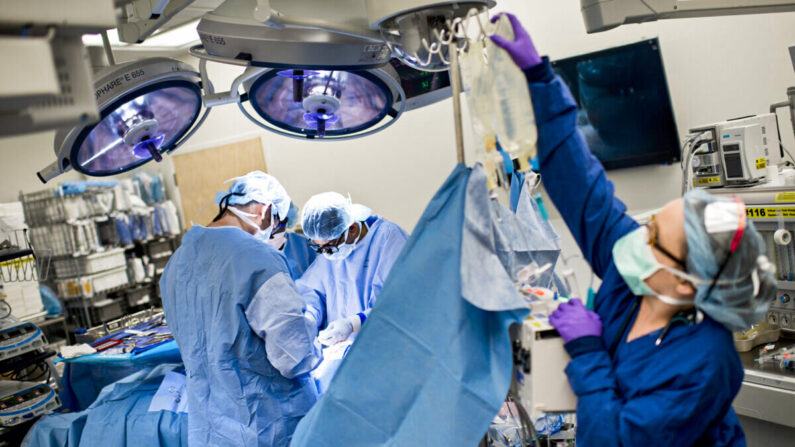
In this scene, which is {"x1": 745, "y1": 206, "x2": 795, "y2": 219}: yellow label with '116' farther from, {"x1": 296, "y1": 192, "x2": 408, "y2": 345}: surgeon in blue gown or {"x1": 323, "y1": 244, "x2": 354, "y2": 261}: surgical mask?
{"x1": 323, "y1": 244, "x2": 354, "y2": 261}: surgical mask

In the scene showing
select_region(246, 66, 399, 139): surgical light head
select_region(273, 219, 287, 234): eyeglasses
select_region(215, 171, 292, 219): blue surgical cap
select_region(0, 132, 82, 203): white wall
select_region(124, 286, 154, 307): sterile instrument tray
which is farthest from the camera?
select_region(124, 286, 154, 307): sterile instrument tray

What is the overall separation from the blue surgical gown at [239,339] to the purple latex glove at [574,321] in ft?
3.29

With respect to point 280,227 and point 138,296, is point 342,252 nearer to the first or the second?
point 280,227

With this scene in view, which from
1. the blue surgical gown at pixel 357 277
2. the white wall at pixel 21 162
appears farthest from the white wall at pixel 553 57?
the blue surgical gown at pixel 357 277

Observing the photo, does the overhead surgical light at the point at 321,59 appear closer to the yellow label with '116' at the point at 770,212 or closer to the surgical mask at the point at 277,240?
the surgical mask at the point at 277,240

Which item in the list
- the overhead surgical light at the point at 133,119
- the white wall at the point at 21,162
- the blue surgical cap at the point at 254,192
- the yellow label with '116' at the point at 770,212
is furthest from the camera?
the white wall at the point at 21,162

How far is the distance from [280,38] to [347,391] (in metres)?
0.91

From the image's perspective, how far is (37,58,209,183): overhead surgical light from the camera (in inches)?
60.5

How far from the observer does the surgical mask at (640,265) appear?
1169 millimetres

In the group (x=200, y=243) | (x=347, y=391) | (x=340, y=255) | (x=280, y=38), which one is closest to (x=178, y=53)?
(x=340, y=255)

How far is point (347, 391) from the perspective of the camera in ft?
4.50

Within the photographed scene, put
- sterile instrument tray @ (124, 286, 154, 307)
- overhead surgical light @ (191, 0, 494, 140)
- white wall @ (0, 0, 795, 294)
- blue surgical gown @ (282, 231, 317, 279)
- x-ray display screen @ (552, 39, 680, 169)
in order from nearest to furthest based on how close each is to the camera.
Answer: overhead surgical light @ (191, 0, 494, 140) → white wall @ (0, 0, 795, 294) → x-ray display screen @ (552, 39, 680, 169) → blue surgical gown @ (282, 231, 317, 279) → sterile instrument tray @ (124, 286, 154, 307)

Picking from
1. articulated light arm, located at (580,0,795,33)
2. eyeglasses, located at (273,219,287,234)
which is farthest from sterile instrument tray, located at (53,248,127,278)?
articulated light arm, located at (580,0,795,33)

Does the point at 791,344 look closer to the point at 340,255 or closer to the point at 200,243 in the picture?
the point at 340,255
